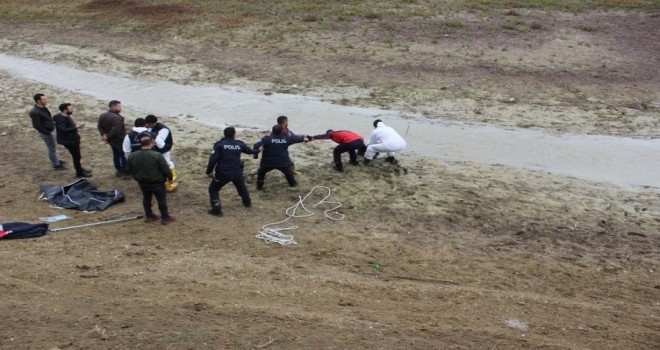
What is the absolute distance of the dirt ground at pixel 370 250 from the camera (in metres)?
7.30

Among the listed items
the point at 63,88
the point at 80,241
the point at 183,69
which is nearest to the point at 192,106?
the point at 183,69

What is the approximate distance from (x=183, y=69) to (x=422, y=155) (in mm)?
10724

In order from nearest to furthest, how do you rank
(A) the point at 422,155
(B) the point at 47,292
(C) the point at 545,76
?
(B) the point at 47,292, (A) the point at 422,155, (C) the point at 545,76

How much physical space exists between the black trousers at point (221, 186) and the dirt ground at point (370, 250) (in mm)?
267

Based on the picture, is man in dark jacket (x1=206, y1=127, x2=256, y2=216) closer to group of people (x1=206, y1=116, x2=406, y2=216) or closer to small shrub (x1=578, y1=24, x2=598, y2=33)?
group of people (x1=206, y1=116, x2=406, y2=216)

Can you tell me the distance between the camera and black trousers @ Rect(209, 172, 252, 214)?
1091 cm

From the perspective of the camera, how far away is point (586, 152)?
14.6m

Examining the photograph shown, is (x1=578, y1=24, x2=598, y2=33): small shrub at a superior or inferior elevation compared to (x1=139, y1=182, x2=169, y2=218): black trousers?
superior

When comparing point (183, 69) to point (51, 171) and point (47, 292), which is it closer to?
point (51, 171)

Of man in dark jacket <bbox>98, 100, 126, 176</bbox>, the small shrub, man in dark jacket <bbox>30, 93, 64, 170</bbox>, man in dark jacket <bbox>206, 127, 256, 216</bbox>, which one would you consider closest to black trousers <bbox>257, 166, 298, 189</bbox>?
man in dark jacket <bbox>206, 127, 256, 216</bbox>

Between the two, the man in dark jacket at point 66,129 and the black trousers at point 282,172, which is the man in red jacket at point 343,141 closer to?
the black trousers at point 282,172

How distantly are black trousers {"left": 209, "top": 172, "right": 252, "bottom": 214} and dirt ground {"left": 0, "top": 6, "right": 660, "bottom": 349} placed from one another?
267 mm

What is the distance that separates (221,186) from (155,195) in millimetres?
1236

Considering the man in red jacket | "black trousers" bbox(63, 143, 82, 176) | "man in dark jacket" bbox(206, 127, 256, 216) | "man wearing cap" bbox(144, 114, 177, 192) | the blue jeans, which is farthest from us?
the man in red jacket
